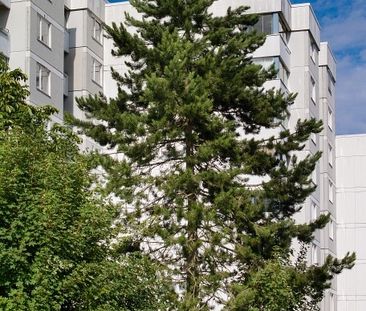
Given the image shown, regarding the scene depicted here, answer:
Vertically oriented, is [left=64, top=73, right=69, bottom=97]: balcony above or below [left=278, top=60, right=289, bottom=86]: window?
below

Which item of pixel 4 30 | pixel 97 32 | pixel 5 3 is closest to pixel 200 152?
pixel 4 30

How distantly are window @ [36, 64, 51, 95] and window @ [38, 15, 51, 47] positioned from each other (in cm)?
116

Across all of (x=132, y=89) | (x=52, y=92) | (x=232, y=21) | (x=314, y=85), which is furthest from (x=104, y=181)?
(x=314, y=85)

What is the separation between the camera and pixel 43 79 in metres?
38.6

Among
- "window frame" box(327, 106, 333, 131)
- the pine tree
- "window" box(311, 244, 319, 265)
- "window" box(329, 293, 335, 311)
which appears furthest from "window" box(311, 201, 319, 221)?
the pine tree

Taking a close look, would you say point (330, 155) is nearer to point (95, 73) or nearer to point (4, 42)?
point (95, 73)

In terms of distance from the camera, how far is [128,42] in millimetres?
30594

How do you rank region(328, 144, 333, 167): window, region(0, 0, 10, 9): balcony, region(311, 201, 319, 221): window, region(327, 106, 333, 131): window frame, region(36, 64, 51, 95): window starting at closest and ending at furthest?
region(0, 0, 10, 9): balcony → region(36, 64, 51, 95): window → region(311, 201, 319, 221): window → region(328, 144, 333, 167): window → region(327, 106, 333, 131): window frame

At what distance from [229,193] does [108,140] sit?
4595 millimetres

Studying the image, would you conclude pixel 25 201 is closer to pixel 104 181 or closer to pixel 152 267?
pixel 152 267

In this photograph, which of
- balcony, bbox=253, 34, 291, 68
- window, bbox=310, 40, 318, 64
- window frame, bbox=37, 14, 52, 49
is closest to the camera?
window frame, bbox=37, 14, 52, 49

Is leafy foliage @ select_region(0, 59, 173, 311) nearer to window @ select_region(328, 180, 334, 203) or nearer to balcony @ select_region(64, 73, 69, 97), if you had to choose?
balcony @ select_region(64, 73, 69, 97)

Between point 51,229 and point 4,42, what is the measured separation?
19.4 metres

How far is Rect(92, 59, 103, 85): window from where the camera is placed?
45.2 metres
